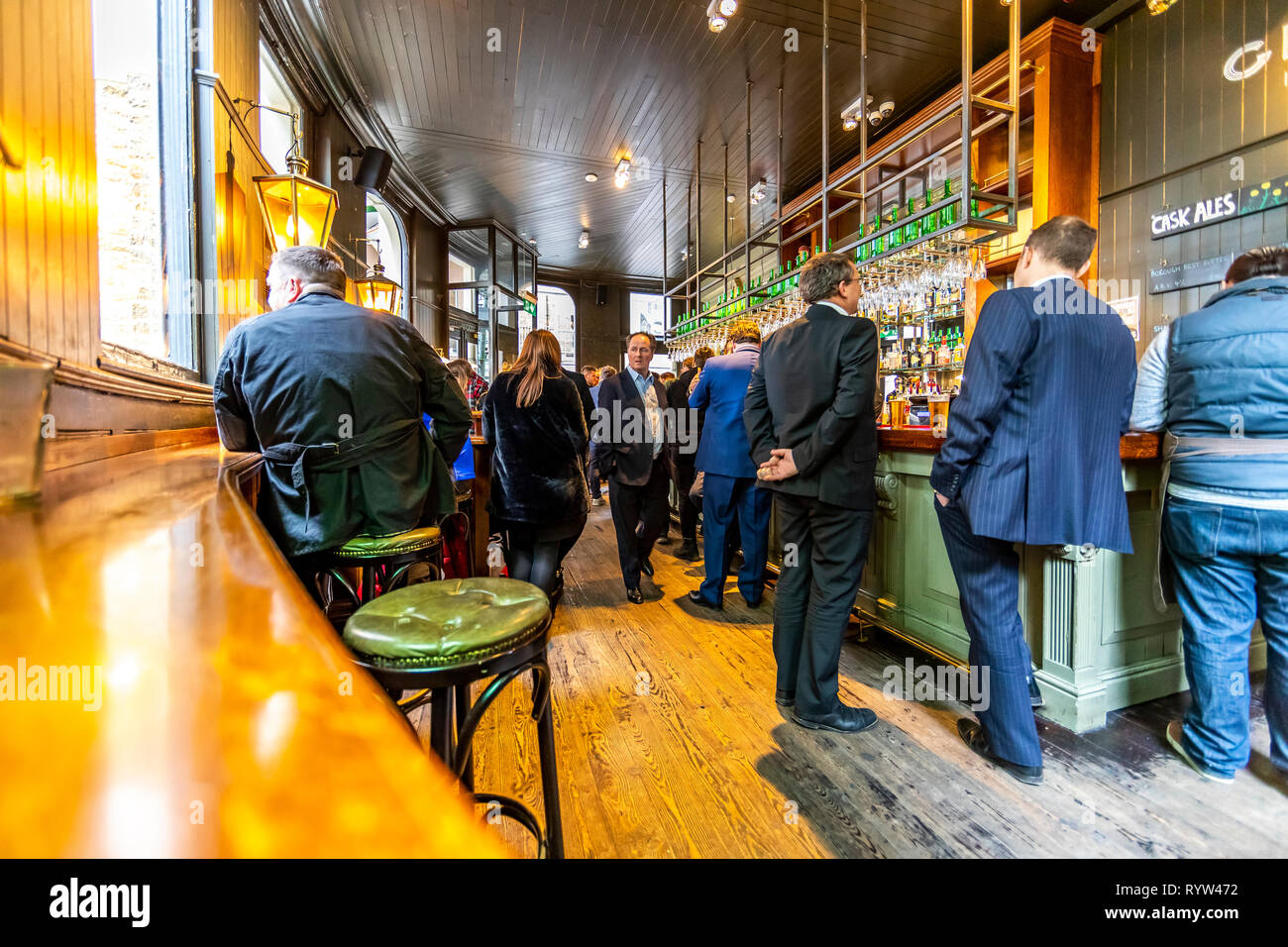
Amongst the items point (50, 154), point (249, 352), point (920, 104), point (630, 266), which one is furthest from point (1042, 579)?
point (630, 266)

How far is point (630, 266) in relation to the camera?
1095cm

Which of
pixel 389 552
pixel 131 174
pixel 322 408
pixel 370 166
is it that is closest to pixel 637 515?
pixel 389 552

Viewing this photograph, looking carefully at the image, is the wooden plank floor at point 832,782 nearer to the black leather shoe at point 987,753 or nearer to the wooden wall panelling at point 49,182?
the black leather shoe at point 987,753

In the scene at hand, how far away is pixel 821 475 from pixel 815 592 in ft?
1.39

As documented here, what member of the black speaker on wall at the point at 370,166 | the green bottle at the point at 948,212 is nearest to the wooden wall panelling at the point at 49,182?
the green bottle at the point at 948,212

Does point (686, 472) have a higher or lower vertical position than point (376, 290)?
lower

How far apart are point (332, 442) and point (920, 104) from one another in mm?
6039

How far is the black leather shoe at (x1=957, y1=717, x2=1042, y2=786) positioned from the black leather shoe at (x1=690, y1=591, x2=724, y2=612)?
4.66ft

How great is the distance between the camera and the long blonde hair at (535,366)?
276 centimetres

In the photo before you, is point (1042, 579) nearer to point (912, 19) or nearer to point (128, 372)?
Result: point (128, 372)

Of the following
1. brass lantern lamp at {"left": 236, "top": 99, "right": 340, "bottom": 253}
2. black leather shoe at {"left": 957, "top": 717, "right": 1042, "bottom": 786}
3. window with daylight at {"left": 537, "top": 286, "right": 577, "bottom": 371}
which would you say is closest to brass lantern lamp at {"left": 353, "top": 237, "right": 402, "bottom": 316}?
brass lantern lamp at {"left": 236, "top": 99, "right": 340, "bottom": 253}

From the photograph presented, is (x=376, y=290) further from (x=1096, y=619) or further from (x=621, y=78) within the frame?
(x=1096, y=619)

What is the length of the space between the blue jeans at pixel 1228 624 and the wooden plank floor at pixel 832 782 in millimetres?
120

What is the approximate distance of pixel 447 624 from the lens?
936 millimetres
